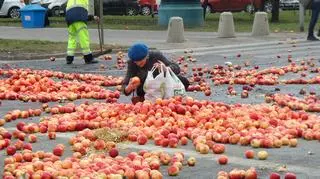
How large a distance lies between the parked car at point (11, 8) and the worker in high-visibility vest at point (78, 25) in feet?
96.7

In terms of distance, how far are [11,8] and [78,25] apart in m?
30.5

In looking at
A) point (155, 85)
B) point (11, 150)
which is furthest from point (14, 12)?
point (11, 150)

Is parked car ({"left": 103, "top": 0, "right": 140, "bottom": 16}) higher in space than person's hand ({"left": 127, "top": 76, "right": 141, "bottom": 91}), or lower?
lower

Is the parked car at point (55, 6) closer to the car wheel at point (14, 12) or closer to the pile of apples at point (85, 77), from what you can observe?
the car wheel at point (14, 12)

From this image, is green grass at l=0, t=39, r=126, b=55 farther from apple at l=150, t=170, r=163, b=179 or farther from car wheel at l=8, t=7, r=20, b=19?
car wheel at l=8, t=7, r=20, b=19

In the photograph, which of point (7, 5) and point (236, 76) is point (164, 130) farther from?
point (7, 5)

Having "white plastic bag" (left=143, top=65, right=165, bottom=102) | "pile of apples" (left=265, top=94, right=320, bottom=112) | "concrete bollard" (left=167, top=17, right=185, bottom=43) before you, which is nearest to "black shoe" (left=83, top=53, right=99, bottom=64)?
"concrete bollard" (left=167, top=17, right=185, bottom=43)

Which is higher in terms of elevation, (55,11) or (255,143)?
(255,143)

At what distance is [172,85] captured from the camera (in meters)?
9.27

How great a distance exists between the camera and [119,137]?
768 centimetres

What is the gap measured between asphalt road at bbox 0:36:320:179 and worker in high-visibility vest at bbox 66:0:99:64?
0.37 m

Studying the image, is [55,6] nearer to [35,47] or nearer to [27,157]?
[35,47]

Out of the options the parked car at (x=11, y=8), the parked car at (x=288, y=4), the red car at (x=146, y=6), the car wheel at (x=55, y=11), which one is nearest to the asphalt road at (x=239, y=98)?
the parked car at (x=11, y=8)

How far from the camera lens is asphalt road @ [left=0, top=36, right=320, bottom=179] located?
646cm
